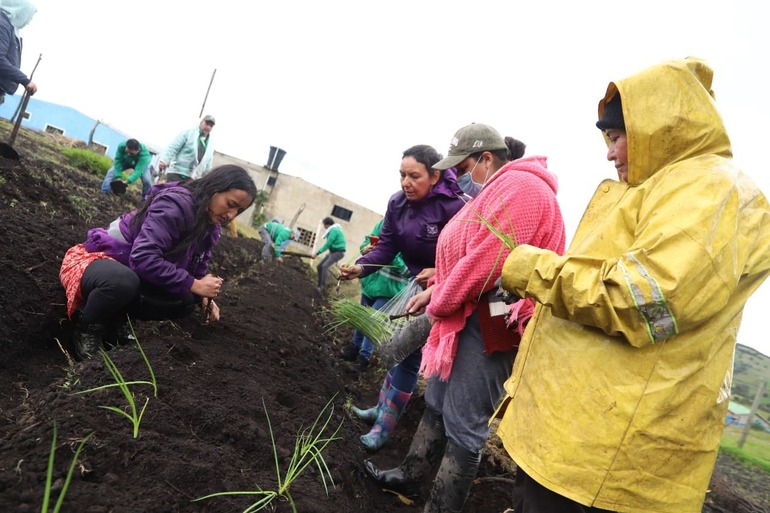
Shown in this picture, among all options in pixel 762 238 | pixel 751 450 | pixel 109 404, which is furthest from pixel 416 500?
pixel 751 450

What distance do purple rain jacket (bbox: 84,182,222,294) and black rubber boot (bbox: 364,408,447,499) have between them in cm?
148

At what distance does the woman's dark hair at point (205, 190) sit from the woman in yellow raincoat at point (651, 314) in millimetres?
1808

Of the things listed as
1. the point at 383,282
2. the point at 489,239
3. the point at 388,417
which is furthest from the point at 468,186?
the point at 388,417

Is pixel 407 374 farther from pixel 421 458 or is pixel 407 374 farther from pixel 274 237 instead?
pixel 274 237

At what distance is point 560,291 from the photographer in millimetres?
1220

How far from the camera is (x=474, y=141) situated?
239 cm

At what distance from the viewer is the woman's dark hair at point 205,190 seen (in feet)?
8.62

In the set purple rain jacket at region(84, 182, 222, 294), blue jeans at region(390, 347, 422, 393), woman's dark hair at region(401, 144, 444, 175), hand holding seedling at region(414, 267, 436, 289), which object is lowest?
blue jeans at region(390, 347, 422, 393)

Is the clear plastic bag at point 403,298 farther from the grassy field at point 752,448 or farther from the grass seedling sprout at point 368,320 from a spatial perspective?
the grassy field at point 752,448

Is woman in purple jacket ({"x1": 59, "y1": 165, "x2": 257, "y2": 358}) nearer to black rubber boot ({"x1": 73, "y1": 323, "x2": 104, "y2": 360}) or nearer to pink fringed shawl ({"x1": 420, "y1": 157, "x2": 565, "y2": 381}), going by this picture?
black rubber boot ({"x1": 73, "y1": 323, "x2": 104, "y2": 360})

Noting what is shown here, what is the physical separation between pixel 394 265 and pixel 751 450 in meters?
7.64

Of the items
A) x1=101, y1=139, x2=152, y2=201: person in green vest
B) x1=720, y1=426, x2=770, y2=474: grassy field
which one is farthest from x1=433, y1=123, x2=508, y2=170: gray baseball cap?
x1=720, y1=426, x2=770, y2=474: grassy field

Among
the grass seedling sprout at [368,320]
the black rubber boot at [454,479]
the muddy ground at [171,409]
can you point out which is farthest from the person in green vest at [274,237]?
the black rubber boot at [454,479]

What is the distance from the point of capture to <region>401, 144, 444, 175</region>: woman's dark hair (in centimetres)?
292
